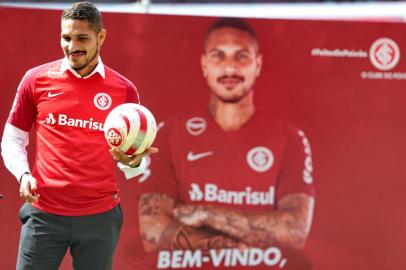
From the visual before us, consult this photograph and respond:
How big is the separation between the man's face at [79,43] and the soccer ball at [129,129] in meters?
0.28

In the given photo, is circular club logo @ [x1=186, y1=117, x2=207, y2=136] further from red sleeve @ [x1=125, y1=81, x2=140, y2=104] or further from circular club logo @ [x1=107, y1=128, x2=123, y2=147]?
circular club logo @ [x1=107, y1=128, x2=123, y2=147]

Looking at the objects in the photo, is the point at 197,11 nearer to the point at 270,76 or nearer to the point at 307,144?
the point at 270,76

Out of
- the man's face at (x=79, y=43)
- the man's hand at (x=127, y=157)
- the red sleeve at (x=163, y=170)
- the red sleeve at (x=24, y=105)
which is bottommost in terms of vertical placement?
the red sleeve at (x=163, y=170)

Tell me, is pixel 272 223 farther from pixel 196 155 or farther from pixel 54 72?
pixel 54 72

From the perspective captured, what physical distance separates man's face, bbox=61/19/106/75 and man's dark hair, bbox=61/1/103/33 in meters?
0.02

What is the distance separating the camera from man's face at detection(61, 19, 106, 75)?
390 cm

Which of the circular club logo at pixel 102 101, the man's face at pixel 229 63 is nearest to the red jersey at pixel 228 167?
the man's face at pixel 229 63

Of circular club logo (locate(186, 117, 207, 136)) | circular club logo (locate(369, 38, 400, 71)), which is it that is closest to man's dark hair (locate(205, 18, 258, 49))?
circular club logo (locate(186, 117, 207, 136))

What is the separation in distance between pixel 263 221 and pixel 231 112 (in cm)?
97

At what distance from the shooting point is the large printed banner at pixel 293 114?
21.0 feet

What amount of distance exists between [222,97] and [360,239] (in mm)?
1799

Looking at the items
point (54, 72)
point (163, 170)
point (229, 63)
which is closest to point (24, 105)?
point (54, 72)

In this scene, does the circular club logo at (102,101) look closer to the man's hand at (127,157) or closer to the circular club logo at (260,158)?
the man's hand at (127,157)

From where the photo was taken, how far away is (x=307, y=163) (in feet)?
22.9
